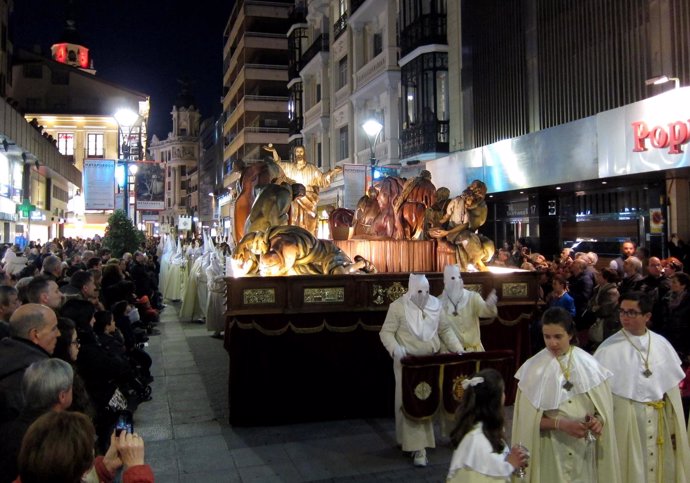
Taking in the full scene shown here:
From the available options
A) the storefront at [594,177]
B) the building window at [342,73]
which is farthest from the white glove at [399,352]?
the building window at [342,73]

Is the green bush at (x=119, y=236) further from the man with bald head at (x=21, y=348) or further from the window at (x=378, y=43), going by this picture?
the man with bald head at (x=21, y=348)

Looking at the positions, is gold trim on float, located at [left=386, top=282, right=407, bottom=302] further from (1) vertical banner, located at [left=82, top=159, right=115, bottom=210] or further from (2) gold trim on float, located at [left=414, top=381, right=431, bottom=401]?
(1) vertical banner, located at [left=82, top=159, right=115, bottom=210]

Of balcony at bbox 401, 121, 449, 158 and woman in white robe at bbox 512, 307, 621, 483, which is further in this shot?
balcony at bbox 401, 121, 449, 158

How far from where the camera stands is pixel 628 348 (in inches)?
168

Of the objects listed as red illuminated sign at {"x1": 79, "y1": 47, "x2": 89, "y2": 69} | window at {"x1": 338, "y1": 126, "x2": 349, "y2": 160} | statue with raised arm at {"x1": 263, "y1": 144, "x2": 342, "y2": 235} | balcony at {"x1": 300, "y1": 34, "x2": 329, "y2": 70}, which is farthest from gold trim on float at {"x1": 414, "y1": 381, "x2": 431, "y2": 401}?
red illuminated sign at {"x1": 79, "y1": 47, "x2": 89, "y2": 69}

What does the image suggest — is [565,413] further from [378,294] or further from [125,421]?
[378,294]

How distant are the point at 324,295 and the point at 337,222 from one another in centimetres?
291

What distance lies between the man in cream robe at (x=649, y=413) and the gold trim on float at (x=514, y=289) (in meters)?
3.82

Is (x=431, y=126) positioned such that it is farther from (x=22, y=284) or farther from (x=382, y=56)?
(x=22, y=284)

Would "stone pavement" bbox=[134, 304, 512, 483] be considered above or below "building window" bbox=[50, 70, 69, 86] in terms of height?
below

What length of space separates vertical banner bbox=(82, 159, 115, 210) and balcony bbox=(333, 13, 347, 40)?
14.4 metres

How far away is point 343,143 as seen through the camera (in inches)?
1125

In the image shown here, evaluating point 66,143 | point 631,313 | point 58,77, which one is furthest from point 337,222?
point 58,77

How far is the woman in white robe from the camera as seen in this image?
380 centimetres
